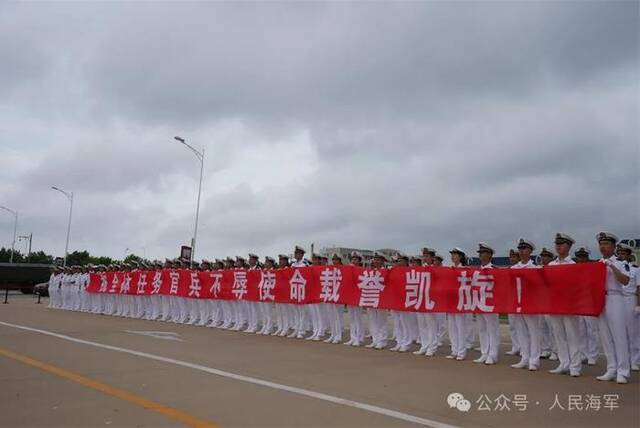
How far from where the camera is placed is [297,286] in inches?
533

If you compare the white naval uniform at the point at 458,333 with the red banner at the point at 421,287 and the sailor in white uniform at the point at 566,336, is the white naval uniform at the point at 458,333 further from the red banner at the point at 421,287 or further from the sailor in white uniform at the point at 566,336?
the sailor in white uniform at the point at 566,336

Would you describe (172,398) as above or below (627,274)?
below

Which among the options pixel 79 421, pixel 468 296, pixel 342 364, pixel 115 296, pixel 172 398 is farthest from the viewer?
pixel 115 296

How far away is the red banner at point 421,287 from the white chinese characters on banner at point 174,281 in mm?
87

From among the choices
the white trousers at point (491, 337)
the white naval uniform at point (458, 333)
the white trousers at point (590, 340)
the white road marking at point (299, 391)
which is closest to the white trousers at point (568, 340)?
the white trousers at point (491, 337)

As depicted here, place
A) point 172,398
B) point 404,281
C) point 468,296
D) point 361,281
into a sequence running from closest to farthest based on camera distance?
point 172,398 → point 468,296 → point 404,281 → point 361,281

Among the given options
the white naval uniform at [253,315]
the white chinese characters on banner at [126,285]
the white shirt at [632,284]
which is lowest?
the white naval uniform at [253,315]

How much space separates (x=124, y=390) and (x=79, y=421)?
1.36 m

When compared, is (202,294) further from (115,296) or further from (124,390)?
(124,390)

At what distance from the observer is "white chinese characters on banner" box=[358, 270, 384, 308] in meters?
11.7

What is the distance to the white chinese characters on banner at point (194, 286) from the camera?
16.9 m

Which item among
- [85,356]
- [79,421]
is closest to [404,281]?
[85,356]

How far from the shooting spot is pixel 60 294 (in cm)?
2527

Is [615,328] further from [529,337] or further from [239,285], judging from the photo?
[239,285]
